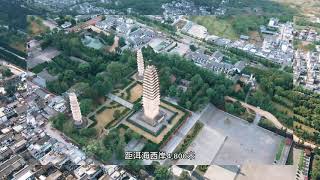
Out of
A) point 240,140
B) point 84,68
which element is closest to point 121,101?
point 84,68

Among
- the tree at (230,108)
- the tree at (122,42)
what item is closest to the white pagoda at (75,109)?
the tree at (230,108)

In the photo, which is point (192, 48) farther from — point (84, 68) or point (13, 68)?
point (13, 68)

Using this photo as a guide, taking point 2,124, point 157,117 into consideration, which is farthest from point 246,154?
point 2,124

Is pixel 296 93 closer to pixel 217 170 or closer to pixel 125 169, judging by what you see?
pixel 217 170

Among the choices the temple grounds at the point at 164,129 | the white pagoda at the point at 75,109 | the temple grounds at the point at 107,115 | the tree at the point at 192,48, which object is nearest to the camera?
the white pagoda at the point at 75,109

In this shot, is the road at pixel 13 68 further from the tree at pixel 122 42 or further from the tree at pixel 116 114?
the tree at pixel 116 114
